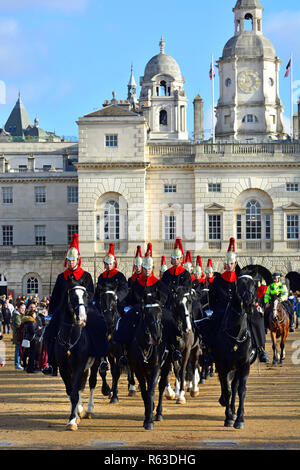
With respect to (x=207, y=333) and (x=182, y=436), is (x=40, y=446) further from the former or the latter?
(x=207, y=333)

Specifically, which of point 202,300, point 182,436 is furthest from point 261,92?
point 182,436

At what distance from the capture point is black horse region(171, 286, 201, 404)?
17641mm

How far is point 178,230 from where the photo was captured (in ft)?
214

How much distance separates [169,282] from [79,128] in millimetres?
46913

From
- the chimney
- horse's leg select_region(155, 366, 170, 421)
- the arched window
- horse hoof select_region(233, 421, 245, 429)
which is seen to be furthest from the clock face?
horse hoof select_region(233, 421, 245, 429)

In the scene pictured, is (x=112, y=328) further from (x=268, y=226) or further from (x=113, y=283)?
(x=268, y=226)

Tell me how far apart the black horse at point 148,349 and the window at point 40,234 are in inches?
2232

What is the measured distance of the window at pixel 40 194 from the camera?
238 ft

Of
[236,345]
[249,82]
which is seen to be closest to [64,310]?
[236,345]

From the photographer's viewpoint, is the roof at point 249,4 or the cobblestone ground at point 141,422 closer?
the cobblestone ground at point 141,422

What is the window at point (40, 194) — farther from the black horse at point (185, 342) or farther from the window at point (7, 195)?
the black horse at point (185, 342)

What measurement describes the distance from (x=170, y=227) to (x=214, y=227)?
3.17 meters

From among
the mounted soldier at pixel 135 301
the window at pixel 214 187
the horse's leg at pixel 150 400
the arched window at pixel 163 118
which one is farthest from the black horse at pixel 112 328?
the arched window at pixel 163 118

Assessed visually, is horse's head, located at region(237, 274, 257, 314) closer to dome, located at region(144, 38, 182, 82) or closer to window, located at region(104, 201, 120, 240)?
window, located at region(104, 201, 120, 240)
